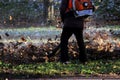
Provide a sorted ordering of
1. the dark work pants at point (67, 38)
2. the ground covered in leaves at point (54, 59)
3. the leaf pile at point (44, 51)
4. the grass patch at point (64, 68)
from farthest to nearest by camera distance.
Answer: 1. the leaf pile at point (44, 51)
2. the dark work pants at point (67, 38)
3. the ground covered in leaves at point (54, 59)
4. the grass patch at point (64, 68)

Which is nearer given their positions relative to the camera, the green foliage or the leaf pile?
the leaf pile

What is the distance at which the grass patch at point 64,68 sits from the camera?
929 centimetres

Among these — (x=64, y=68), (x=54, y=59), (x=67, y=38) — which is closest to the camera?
(x=64, y=68)

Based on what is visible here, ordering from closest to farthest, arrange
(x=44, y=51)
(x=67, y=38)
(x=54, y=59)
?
(x=67, y=38) < (x=54, y=59) < (x=44, y=51)

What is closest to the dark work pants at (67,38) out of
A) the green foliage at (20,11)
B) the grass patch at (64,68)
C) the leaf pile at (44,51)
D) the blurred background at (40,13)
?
the grass patch at (64,68)

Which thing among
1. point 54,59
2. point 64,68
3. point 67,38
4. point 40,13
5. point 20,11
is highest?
point 67,38

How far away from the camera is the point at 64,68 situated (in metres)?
9.70

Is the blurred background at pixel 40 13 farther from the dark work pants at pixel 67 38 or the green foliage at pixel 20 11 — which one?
the dark work pants at pixel 67 38

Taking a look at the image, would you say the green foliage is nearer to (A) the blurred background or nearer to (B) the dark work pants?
(A) the blurred background

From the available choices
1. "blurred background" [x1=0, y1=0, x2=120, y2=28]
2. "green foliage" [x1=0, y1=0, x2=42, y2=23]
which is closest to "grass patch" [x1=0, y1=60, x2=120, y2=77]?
"blurred background" [x1=0, y1=0, x2=120, y2=28]

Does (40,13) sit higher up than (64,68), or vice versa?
(64,68)

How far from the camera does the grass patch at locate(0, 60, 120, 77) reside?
9.29 m

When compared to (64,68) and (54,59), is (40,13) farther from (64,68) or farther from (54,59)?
(64,68)

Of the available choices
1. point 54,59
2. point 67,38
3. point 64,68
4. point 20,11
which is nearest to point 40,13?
point 20,11
